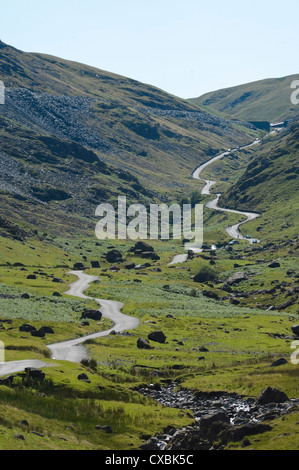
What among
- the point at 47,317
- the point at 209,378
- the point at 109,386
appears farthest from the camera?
the point at 47,317

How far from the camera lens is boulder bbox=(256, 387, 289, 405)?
57.1m

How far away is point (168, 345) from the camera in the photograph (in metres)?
94.1

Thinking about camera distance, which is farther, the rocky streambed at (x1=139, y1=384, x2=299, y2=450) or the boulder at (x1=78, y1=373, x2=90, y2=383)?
the boulder at (x1=78, y1=373, x2=90, y2=383)

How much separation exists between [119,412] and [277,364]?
98.4 feet

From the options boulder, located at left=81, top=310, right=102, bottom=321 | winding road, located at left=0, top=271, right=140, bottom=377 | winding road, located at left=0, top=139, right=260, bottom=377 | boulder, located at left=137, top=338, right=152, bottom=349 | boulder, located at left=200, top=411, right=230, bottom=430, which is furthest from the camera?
boulder, located at left=81, top=310, right=102, bottom=321

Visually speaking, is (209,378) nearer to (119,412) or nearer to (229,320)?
(119,412)

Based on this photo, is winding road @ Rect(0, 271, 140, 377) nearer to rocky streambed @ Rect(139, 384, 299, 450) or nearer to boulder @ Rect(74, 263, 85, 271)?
rocky streambed @ Rect(139, 384, 299, 450)

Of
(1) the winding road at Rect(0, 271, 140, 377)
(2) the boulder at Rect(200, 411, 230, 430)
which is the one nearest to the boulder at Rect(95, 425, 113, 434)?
(2) the boulder at Rect(200, 411, 230, 430)

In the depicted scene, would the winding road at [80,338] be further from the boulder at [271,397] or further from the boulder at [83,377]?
the boulder at [271,397]

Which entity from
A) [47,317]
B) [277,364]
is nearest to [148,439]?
[277,364]

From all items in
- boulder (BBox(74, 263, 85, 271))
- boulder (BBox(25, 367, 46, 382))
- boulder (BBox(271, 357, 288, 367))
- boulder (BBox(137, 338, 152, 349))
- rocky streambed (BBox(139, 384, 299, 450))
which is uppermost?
boulder (BBox(25, 367, 46, 382))

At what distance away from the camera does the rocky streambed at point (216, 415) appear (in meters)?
47.4

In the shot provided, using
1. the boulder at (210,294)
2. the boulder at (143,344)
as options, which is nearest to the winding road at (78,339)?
the boulder at (143,344)

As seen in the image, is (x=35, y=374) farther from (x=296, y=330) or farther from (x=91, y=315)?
(x=296, y=330)
